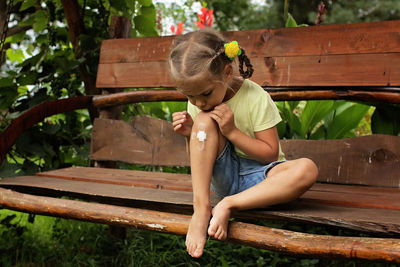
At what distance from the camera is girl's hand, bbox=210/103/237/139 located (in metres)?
1.53

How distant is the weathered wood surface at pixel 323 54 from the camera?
203cm

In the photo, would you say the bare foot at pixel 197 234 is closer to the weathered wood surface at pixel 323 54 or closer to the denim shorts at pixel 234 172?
the denim shorts at pixel 234 172

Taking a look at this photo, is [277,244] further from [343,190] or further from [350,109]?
[350,109]

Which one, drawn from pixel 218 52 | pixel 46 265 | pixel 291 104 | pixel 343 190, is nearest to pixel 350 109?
pixel 291 104

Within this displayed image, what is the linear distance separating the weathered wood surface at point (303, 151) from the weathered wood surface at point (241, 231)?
2.74ft

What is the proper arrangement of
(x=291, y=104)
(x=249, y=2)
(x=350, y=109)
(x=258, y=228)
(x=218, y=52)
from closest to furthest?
(x=258, y=228) → (x=218, y=52) → (x=350, y=109) → (x=291, y=104) → (x=249, y=2)

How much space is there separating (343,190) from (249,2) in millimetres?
12901

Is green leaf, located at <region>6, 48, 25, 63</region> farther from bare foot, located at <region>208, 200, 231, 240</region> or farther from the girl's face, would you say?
bare foot, located at <region>208, 200, 231, 240</region>

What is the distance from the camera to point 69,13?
280 centimetres

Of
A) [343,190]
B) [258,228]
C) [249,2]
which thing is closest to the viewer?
[258,228]

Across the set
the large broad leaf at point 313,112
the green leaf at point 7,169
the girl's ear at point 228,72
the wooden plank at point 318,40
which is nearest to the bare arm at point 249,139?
the girl's ear at point 228,72

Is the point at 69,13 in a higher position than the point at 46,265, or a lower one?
higher

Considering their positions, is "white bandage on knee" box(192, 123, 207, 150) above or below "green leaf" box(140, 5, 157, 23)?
Answer: below

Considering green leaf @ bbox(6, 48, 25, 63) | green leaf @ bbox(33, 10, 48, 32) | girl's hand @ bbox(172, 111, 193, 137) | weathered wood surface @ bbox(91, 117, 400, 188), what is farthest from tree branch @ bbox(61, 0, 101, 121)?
→ girl's hand @ bbox(172, 111, 193, 137)
